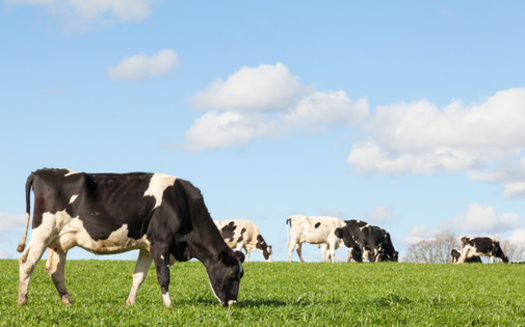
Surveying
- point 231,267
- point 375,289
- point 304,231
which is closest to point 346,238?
point 304,231

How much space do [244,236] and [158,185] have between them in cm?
3096

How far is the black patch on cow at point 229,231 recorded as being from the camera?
4228cm

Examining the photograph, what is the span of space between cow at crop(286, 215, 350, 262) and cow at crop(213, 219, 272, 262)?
367cm

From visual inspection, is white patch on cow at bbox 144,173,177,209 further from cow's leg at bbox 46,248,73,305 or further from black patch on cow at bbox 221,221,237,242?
black patch on cow at bbox 221,221,237,242

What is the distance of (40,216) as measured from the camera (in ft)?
38.3

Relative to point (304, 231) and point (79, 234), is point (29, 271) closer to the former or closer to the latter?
point (79, 234)

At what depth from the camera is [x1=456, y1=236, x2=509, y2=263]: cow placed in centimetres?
4981

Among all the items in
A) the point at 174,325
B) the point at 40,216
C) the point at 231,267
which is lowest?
the point at 174,325

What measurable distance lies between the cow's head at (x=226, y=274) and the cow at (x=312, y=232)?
89.2 feet

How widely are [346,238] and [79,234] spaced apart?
2967 centimetres

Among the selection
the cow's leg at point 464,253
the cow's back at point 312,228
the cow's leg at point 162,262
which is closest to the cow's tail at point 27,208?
the cow's leg at point 162,262

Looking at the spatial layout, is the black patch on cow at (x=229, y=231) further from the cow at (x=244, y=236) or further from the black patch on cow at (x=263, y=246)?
the black patch on cow at (x=263, y=246)

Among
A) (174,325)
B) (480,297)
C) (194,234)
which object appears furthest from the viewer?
(480,297)

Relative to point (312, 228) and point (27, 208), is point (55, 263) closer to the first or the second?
point (27, 208)
